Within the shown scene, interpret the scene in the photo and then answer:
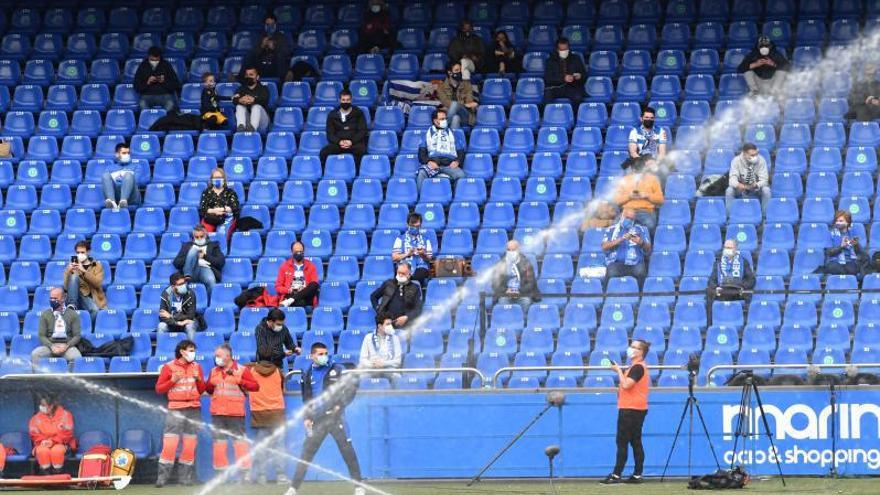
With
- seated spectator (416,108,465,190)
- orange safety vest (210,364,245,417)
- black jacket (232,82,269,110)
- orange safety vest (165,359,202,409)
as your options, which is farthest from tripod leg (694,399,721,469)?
black jacket (232,82,269,110)

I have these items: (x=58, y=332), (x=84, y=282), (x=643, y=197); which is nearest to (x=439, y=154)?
(x=643, y=197)

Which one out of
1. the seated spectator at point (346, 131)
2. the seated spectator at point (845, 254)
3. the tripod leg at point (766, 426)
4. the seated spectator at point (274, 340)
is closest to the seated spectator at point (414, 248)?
the seated spectator at point (274, 340)

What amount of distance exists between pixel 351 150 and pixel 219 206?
2.65 m

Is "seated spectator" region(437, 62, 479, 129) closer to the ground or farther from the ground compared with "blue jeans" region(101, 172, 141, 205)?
farther from the ground

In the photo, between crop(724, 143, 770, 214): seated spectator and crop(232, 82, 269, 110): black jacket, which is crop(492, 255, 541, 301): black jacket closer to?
crop(724, 143, 770, 214): seated spectator

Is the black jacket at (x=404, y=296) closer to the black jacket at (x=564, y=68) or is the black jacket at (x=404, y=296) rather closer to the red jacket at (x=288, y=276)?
the red jacket at (x=288, y=276)

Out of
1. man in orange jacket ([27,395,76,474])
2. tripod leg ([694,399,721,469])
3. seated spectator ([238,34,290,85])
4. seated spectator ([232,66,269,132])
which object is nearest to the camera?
tripod leg ([694,399,721,469])

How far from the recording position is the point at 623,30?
33.8m

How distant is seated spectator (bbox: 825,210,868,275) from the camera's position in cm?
2758

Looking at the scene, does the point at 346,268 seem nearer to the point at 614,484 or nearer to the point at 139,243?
the point at 139,243

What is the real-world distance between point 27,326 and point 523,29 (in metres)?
10.9

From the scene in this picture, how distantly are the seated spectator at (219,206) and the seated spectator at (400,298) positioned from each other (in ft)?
12.2

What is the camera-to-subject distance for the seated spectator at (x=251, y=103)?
3256 cm

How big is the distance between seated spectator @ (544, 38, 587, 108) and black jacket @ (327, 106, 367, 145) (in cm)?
331
